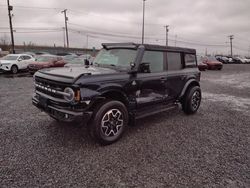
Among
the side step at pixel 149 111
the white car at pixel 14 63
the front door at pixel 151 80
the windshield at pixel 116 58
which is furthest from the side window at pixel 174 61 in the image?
the white car at pixel 14 63

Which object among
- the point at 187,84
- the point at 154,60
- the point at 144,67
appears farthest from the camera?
the point at 187,84

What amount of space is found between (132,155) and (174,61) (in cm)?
292

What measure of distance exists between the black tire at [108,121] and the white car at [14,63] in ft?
48.9

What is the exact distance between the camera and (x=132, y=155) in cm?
344

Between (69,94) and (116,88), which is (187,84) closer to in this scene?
(116,88)

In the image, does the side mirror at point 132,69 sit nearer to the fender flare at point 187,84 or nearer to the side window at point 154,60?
the side window at point 154,60

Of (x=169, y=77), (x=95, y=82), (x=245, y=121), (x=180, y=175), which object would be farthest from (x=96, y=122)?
(x=245, y=121)

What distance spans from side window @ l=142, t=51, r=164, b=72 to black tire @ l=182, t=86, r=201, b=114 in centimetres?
138

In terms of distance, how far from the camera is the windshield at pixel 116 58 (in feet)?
14.1

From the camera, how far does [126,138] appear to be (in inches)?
163

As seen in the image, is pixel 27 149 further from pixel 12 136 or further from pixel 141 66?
pixel 141 66

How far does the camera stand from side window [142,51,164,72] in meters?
4.43

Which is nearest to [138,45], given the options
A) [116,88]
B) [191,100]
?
[116,88]

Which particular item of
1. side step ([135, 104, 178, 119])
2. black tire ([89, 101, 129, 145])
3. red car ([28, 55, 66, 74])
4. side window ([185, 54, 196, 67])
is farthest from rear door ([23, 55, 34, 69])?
black tire ([89, 101, 129, 145])
